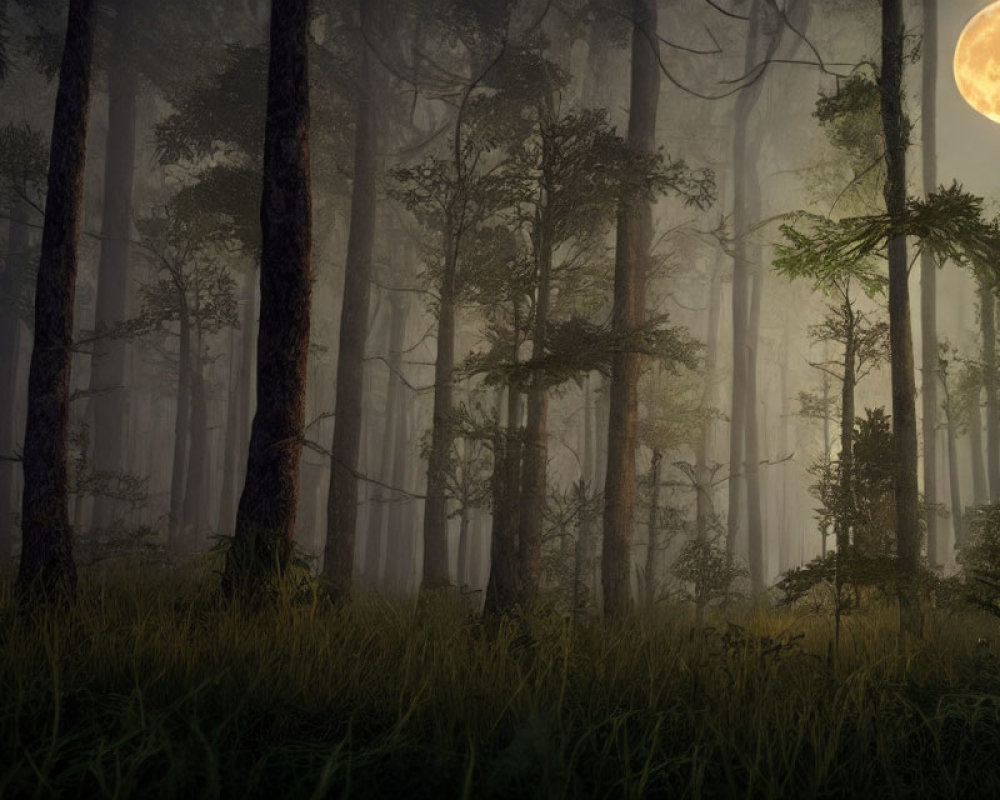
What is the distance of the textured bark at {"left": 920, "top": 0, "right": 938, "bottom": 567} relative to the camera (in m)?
15.3

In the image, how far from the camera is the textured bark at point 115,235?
17.9 metres

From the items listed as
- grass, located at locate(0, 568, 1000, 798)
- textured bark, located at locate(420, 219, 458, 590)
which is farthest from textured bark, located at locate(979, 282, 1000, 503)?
grass, located at locate(0, 568, 1000, 798)

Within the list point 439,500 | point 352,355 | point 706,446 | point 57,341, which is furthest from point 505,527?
point 706,446

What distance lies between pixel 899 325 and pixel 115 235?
19674 mm

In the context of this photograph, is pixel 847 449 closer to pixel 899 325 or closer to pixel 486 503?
pixel 899 325

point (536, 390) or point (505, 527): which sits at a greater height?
point (536, 390)

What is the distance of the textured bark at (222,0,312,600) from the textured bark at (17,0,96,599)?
5.77 ft

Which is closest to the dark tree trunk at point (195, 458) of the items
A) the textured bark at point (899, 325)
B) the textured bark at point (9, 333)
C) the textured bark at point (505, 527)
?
the textured bark at point (9, 333)

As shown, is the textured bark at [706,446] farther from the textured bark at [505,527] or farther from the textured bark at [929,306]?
the textured bark at [505,527]

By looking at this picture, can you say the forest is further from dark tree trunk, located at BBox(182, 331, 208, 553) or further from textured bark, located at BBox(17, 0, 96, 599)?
dark tree trunk, located at BBox(182, 331, 208, 553)

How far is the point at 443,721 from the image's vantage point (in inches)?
126

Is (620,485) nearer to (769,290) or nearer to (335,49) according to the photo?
(335,49)

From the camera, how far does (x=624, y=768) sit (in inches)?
104

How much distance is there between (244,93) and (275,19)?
230 inches
